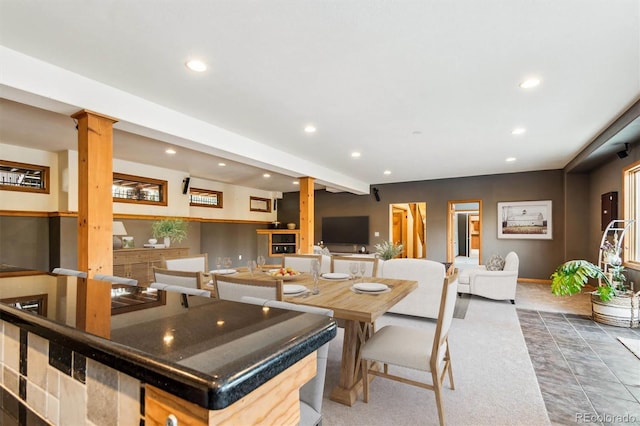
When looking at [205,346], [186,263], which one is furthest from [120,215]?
[205,346]

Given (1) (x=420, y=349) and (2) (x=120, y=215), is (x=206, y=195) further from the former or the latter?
(1) (x=420, y=349)

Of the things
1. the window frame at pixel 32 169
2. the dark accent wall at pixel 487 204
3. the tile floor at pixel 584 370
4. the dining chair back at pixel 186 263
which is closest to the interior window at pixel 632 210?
the tile floor at pixel 584 370

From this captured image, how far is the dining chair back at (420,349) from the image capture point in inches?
79.0

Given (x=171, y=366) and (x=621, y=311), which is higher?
(x=171, y=366)

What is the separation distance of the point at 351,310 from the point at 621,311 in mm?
4135

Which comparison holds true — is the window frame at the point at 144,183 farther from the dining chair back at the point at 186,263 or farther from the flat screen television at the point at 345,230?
the flat screen television at the point at 345,230

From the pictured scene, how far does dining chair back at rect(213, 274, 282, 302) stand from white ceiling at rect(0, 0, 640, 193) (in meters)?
1.63

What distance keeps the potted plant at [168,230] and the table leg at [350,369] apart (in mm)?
4675

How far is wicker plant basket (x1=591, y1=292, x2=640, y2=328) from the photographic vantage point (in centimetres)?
391

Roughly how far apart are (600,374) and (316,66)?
3521 millimetres

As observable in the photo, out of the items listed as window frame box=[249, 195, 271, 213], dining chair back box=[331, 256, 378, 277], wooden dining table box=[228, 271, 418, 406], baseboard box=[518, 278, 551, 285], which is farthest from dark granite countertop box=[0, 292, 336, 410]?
window frame box=[249, 195, 271, 213]

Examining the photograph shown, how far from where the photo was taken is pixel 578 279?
4.11 metres

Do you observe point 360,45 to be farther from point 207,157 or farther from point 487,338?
point 207,157

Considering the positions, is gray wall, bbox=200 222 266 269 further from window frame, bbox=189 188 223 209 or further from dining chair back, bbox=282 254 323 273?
→ dining chair back, bbox=282 254 323 273
